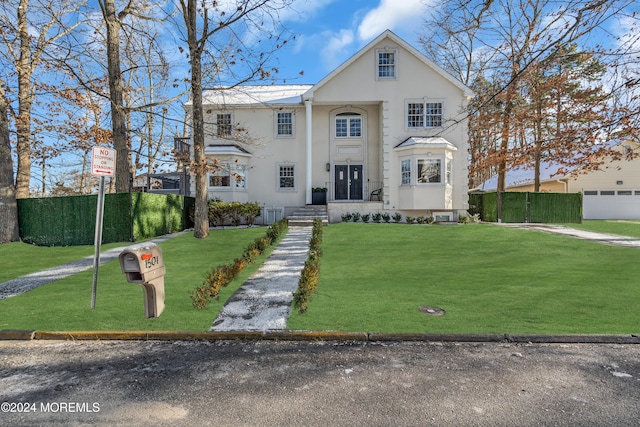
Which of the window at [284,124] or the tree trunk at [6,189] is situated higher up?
the window at [284,124]

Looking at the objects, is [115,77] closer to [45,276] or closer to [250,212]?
[250,212]

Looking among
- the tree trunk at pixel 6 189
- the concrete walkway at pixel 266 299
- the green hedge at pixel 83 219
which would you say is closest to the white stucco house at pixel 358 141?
the green hedge at pixel 83 219

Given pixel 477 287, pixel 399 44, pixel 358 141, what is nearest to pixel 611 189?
pixel 399 44

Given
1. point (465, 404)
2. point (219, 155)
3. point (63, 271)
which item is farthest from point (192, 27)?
point (465, 404)

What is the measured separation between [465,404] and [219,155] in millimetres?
18290

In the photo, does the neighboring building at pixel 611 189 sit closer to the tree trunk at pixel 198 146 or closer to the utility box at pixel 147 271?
the tree trunk at pixel 198 146

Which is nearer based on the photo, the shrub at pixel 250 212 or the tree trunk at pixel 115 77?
the tree trunk at pixel 115 77

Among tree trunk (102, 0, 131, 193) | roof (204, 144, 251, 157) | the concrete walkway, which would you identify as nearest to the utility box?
the concrete walkway

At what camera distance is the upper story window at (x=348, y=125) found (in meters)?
20.4

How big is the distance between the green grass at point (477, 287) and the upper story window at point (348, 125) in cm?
967

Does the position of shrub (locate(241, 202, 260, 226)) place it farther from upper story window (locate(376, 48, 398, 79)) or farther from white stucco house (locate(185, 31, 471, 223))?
upper story window (locate(376, 48, 398, 79))

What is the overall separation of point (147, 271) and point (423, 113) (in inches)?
707

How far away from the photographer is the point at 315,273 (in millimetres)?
6711

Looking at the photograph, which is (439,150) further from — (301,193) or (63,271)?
(63,271)
